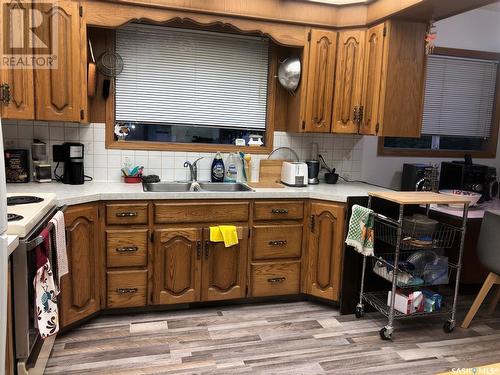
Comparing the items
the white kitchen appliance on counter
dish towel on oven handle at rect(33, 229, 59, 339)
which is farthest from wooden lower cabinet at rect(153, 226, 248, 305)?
the white kitchen appliance on counter

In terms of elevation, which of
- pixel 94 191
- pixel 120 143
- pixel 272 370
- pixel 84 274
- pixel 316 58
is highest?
pixel 316 58

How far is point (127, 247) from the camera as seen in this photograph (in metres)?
2.78

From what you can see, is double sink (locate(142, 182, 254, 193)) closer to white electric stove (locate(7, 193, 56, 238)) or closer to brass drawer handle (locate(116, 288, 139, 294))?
brass drawer handle (locate(116, 288, 139, 294))

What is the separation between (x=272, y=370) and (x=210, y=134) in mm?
1949

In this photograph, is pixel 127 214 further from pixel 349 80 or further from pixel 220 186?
pixel 349 80

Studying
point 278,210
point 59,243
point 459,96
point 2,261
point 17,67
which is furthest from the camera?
point 459,96

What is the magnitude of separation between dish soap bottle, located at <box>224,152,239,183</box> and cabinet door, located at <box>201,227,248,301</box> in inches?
23.7

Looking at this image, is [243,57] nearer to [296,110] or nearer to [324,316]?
[296,110]

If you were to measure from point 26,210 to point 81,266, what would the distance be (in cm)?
76

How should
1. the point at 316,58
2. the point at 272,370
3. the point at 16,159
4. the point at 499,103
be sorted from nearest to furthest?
the point at 272,370, the point at 16,159, the point at 316,58, the point at 499,103

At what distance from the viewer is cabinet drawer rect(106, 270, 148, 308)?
9.16 feet

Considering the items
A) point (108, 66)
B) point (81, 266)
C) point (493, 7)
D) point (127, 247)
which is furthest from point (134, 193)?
point (493, 7)

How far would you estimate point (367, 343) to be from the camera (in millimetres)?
2646

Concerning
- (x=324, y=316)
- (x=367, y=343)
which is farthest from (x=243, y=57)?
(x=367, y=343)
